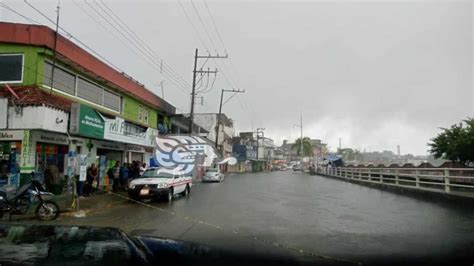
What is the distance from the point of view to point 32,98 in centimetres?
1441

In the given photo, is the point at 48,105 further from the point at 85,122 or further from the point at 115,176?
the point at 115,176

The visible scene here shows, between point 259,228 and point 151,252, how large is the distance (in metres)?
5.89

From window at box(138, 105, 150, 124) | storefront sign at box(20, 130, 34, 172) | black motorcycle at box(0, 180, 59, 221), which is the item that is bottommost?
black motorcycle at box(0, 180, 59, 221)

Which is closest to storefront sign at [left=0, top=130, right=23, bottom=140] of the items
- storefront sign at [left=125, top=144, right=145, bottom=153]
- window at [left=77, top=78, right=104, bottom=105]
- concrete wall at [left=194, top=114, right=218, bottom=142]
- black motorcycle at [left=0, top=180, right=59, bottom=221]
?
black motorcycle at [left=0, top=180, right=59, bottom=221]

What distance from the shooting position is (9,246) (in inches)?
134

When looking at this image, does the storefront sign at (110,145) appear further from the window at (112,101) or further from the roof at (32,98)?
the roof at (32,98)

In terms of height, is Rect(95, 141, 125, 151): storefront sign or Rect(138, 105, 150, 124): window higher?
Rect(138, 105, 150, 124): window

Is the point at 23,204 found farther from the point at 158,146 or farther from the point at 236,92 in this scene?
the point at 236,92

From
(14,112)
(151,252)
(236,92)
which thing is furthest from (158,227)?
(236,92)

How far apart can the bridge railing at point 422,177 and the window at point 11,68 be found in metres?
16.6

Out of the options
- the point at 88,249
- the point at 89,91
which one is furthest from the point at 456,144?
the point at 88,249

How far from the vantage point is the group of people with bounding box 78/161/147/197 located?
1798 cm

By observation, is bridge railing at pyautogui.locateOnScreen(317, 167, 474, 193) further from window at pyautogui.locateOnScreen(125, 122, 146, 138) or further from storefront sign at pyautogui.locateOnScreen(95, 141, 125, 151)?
storefront sign at pyautogui.locateOnScreen(95, 141, 125, 151)

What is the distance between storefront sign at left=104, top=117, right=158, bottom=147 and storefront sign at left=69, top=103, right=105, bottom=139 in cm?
78
